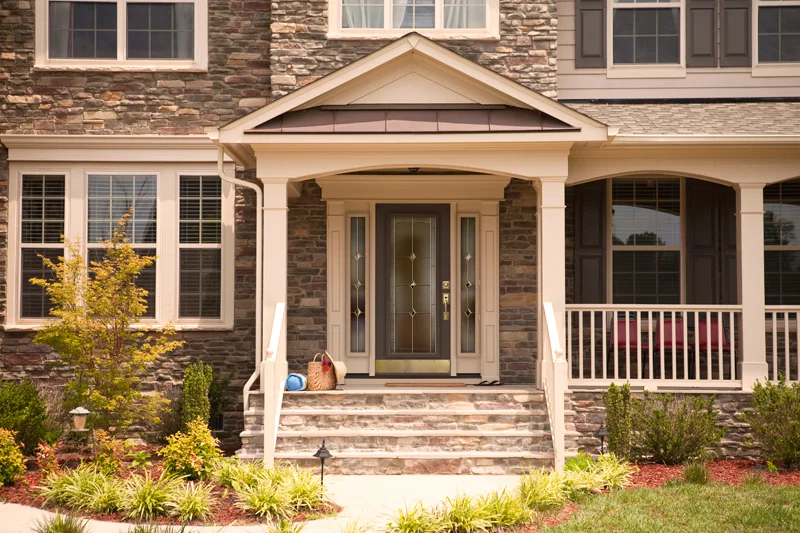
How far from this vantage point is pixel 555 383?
9133 millimetres

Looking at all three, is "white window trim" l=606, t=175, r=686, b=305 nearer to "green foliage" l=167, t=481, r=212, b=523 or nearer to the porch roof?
the porch roof

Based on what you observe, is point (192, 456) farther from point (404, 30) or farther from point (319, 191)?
point (404, 30)

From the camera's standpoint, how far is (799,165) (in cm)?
1042

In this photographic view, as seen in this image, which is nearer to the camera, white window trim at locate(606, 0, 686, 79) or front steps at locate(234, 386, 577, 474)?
front steps at locate(234, 386, 577, 474)

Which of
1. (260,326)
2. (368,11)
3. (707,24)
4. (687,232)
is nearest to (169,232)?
(260,326)

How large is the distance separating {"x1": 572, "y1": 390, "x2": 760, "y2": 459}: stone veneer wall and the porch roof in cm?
320

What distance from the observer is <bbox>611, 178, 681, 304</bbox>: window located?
1212cm

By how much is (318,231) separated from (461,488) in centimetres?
467

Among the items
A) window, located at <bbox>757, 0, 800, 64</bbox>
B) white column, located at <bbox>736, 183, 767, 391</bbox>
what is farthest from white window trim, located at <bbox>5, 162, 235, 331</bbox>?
window, located at <bbox>757, 0, 800, 64</bbox>

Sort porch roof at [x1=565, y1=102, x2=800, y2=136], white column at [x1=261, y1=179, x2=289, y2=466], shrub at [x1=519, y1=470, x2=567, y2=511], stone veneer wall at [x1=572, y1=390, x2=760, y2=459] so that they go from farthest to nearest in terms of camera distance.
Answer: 1. porch roof at [x1=565, y1=102, x2=800, y2=136]
2. stone veneer wall at [x1=572, y1=390, x2=760, y2=459]
3. white column at [x1=261, y1=179, x2=289, y2=466]
4. shrub at [x1=519, y1=470, x2=567, y2=511]

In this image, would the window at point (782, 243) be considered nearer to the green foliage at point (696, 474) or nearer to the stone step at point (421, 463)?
the green foliage at point (696, 474)

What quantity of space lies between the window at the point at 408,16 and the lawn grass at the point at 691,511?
671 centimetres

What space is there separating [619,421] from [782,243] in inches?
186

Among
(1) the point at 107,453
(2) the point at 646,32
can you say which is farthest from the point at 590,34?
(1) the point at 107,453
